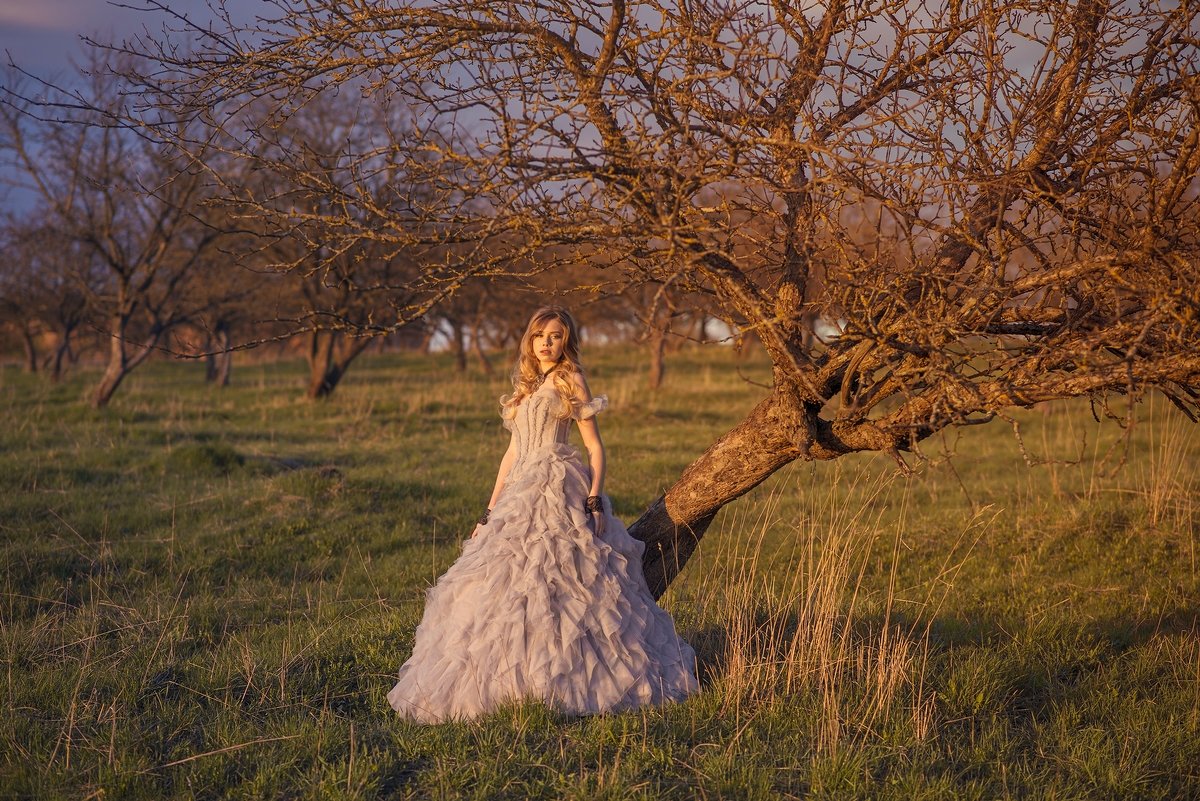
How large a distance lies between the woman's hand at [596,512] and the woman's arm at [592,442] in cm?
8

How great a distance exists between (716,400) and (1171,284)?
59.0 feet

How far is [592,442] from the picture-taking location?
5.05 meters

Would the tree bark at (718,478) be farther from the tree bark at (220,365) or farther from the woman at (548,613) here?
the tree bark at (220,365)

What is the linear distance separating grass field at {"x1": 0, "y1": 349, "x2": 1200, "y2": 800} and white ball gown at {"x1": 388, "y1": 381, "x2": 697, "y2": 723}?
0.57 ft

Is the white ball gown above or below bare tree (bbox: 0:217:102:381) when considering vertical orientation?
below

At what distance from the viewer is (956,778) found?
12.7ft

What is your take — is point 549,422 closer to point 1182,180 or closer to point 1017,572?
point 1182,180

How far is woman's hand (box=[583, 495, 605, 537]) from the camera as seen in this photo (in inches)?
187

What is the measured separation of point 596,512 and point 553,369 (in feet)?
3.04

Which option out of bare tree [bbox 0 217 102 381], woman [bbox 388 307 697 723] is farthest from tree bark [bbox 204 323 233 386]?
woman [bbox 388 307 697 723]

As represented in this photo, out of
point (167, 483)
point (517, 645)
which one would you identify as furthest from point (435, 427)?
point (517, 645)

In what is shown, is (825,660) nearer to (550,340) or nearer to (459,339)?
(550,340)

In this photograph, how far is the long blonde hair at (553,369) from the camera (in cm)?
511

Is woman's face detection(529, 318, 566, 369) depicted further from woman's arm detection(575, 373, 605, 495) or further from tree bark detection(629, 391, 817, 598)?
tree bark detection(629, 391, 817, 598)
